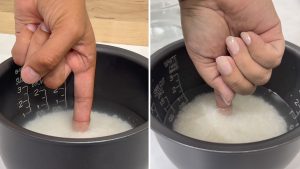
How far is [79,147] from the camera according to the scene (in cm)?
35

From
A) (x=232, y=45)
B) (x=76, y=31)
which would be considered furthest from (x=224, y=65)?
(x=76, y=31)

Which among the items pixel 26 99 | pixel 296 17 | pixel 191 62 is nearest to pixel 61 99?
pixel 26 99

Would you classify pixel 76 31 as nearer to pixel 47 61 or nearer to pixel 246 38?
pixel 47 61

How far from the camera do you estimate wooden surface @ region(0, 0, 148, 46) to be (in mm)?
531

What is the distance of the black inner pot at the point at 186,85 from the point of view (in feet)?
1.39

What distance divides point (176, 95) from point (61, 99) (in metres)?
0.12

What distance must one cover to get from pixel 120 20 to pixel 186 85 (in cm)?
12

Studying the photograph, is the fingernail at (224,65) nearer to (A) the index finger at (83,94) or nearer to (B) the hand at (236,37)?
(B) the hand at (236,37)

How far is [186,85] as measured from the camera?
0.47 metres

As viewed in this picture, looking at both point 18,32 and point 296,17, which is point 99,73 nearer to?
point 18,32

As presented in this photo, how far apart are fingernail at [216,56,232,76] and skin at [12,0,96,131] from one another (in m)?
0.12

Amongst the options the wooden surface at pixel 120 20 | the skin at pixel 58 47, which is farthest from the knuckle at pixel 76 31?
the wooden surface at pixel 120 20

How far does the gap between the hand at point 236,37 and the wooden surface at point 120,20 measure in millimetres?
128

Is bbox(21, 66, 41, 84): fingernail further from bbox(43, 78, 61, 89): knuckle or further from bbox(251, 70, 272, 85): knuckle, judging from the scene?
bbox(251, 70, 272, 85): knuckle
